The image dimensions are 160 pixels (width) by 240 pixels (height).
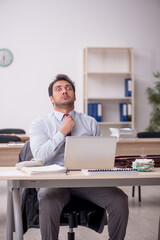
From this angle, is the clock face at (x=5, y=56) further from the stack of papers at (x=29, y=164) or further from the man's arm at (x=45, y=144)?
the stack of papers at (x=29, y=164)

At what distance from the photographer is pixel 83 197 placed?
8.16ft

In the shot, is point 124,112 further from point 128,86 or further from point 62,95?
point 62,95

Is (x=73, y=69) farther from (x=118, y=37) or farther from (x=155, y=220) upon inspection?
(x=155, y=220)

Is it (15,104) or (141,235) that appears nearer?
(141,235)

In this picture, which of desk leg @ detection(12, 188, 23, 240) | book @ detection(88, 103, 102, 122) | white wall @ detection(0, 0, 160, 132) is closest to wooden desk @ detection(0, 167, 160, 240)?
desk leg @ detection(12, 188, 23, 240)

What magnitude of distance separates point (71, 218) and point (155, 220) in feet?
5.40

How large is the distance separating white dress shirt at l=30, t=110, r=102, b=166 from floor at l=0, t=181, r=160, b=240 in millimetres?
956

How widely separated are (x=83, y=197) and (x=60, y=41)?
Result: 17.8 feet

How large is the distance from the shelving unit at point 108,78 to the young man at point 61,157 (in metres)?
4.70

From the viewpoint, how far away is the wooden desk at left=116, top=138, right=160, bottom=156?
424 centimetres

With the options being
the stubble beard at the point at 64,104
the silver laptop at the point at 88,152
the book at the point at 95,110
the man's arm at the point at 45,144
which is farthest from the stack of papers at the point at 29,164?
the book at the point at 95,110

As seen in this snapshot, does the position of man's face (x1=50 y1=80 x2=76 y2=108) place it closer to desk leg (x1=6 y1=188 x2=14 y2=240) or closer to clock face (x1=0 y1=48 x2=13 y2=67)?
desk leg (x1=6 y1=188 x2=14 y2=240)

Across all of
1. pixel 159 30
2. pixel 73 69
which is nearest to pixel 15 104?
pixel 73 69

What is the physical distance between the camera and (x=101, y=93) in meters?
7.63
